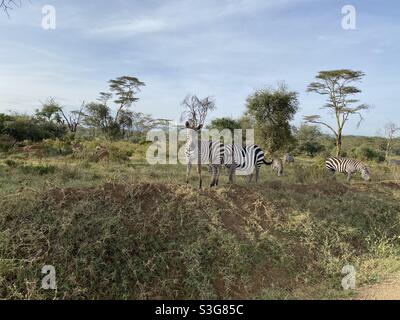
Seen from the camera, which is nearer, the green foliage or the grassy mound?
the grassy mound

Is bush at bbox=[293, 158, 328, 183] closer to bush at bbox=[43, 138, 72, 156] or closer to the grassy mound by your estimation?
the grassy mound

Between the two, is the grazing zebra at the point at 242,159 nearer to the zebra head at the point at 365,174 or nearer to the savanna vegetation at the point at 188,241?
the savanna vegetation at the point at 188,241

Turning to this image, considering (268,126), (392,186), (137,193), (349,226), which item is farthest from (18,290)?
(268,126)

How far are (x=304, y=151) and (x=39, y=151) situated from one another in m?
22.6

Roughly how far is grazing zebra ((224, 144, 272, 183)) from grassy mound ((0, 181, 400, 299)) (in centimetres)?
166

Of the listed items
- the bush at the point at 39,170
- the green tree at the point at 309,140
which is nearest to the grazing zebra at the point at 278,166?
the bush at the point at 39,170

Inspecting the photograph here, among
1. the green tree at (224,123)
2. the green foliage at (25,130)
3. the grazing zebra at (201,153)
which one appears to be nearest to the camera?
the grazing zebra at (201,153)

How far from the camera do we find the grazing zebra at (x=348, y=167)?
14.4 m

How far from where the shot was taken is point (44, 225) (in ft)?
16.9

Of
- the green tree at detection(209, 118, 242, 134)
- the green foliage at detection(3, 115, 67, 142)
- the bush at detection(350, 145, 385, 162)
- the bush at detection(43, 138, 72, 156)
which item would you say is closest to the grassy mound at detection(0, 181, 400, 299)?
the bush at detection(43, 138, 72, 156)

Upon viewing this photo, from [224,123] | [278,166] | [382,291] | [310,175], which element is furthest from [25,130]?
[382,291]

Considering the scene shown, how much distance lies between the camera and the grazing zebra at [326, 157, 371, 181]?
47.1ft

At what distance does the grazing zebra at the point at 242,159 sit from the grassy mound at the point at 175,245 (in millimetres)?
1663
